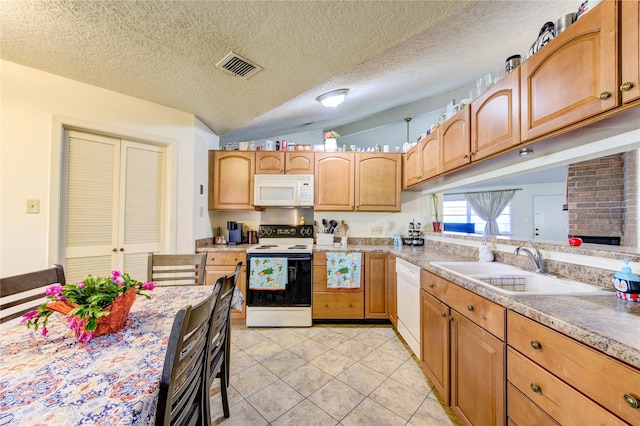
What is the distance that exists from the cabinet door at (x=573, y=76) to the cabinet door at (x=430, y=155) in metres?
0.91

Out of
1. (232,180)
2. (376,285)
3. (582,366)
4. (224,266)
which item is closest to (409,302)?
(376,285)

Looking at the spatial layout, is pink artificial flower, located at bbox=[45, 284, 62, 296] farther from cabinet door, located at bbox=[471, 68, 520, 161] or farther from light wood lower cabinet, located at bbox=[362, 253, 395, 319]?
light wood lower cabinet, located at bbox=[362, 253, 395, 319]

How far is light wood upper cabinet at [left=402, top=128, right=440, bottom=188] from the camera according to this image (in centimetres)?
224

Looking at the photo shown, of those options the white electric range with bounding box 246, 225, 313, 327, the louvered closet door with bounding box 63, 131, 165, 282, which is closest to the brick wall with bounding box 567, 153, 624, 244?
the white electric range with bounding box 246, 225, 313, 327

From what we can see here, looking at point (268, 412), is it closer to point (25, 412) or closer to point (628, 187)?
point (25, 412)

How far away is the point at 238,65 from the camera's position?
1.80 meters

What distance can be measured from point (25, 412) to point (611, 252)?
209 cm

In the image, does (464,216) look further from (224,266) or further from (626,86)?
(626,86)

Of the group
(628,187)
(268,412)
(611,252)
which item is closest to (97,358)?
(268,412)

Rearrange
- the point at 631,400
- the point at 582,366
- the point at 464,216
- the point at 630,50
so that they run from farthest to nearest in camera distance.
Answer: the point at 464,216 → the point at 630,50 → the point at 582,366 → the point at 631,400

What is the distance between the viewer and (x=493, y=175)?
1880 mm

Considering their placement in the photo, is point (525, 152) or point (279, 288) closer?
point (525, 152)

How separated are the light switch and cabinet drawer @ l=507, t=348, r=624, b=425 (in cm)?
310

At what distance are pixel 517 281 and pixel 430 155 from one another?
133 centimetres
